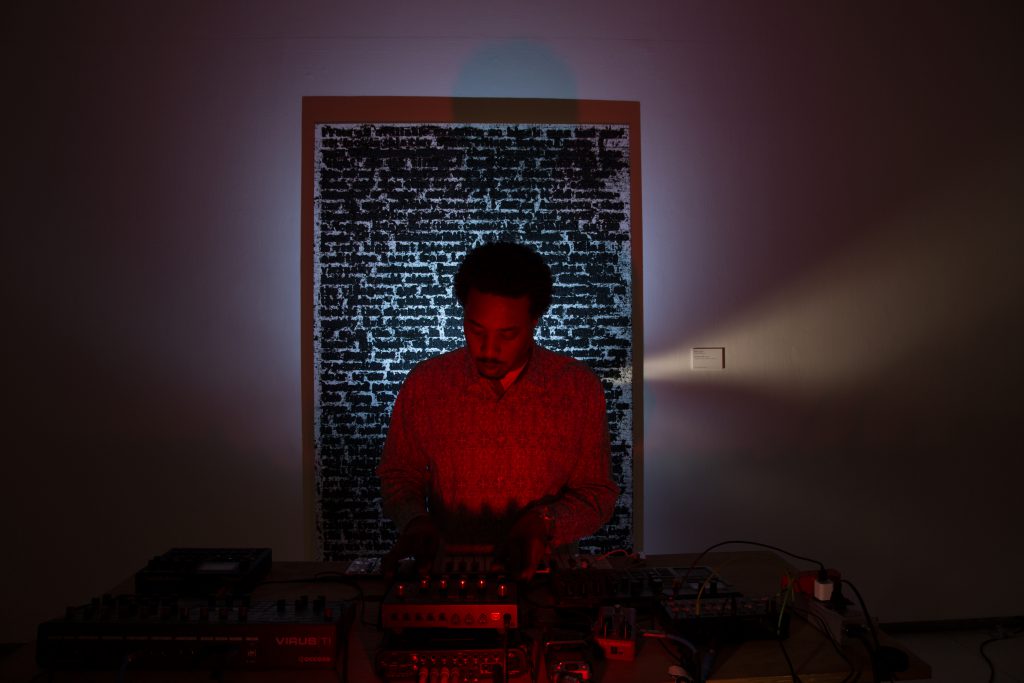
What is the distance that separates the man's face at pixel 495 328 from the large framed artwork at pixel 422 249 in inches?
40.8

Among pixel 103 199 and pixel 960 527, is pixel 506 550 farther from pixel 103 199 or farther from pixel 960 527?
pixel 960 527

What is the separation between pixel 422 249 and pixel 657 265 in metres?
1.07

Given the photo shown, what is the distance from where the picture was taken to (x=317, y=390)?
2.86 metres

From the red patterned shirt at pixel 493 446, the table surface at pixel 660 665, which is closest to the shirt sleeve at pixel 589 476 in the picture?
the red patterned shirt at pixel 493 446

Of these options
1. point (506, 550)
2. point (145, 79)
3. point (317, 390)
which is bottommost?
point (506, 550)

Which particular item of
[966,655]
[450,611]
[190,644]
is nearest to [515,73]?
[450,611]

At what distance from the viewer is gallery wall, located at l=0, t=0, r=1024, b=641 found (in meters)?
2.91

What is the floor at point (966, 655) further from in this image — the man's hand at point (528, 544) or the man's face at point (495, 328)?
the man's face at point (495, 328)

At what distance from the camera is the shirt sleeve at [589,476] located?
1.89 metres

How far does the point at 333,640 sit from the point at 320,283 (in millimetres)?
1890

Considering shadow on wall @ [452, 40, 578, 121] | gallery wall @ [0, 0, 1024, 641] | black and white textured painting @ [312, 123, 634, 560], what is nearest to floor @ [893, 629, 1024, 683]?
gallery wall @ [0, 0, 1024, 641]

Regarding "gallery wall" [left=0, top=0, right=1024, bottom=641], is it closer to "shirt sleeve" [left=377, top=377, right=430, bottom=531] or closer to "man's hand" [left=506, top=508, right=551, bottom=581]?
"shirt sleeve" [left=377, top=377, right=430, bottom=531]

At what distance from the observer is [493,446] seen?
2.01 metres

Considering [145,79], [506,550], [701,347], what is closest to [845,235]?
[701,347]
